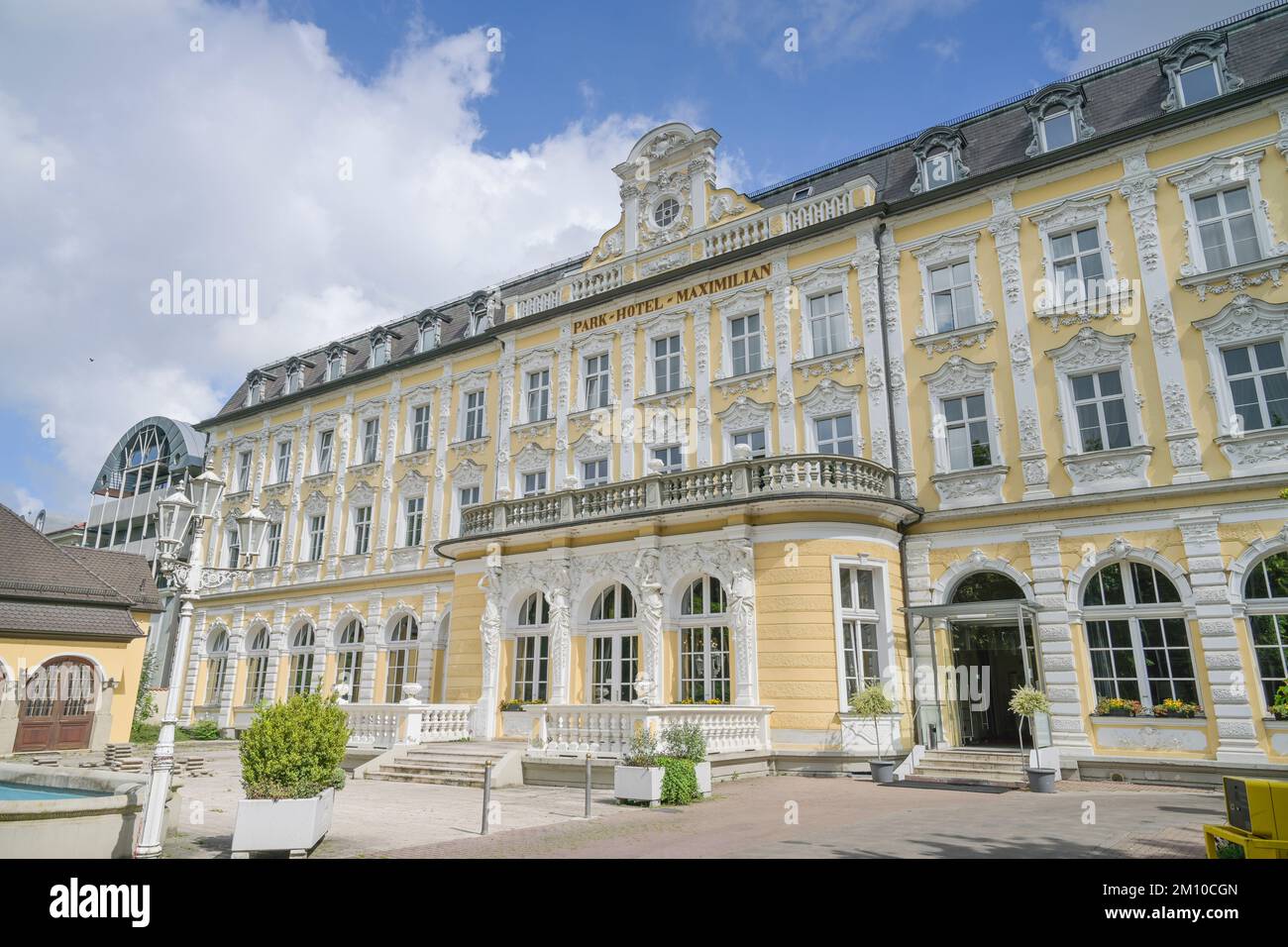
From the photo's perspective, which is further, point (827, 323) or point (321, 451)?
point (321, 451)

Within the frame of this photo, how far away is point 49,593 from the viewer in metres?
25.1

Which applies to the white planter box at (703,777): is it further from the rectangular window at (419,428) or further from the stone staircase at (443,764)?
the rectangular window at (419,428)

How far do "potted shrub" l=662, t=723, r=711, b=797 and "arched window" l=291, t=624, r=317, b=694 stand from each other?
20782 mm

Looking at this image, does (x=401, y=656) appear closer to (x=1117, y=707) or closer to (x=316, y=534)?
(x=316, y=534)

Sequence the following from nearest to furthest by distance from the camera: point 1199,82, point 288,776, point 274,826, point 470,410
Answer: point 274,826
point 288,776
point 1199,82
point 470,410

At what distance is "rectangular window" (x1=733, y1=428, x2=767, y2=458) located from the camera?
22.5 metres

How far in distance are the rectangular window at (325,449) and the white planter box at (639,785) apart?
933 inches

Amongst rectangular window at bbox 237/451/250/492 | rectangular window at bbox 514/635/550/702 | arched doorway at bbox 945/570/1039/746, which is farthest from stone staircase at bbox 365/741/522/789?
rectangular window at bbox 237/451/250/492

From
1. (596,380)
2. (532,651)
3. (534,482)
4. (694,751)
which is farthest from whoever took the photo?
(534,482)

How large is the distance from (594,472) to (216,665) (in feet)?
67.3

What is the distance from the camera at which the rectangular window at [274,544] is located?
3397 centimetres

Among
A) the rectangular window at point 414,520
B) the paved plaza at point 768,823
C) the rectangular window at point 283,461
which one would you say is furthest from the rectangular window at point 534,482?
the rectangular window at point 283,461

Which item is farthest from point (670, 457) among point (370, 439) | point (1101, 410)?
point (370, 439)
